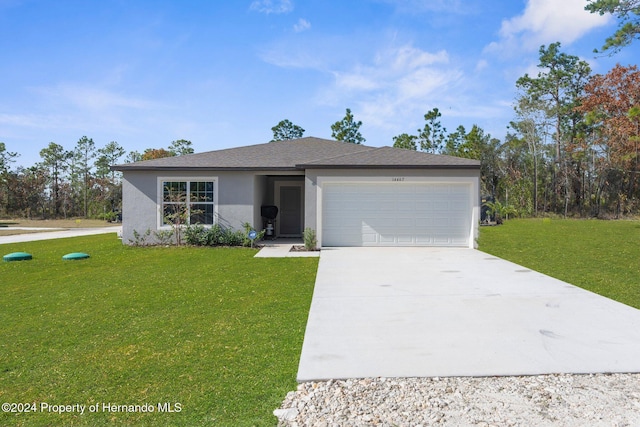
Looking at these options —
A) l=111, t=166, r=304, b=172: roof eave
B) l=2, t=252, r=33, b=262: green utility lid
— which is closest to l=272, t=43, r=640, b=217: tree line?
l=111, t=166, r=304, b=172: roof eave

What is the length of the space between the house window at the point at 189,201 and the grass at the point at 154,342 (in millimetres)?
4853

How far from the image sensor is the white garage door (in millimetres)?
12711

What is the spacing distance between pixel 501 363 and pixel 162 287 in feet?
18.8

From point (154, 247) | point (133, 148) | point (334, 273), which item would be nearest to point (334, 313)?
point (334, 273)

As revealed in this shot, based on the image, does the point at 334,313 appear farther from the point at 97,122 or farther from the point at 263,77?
the point at 97,122

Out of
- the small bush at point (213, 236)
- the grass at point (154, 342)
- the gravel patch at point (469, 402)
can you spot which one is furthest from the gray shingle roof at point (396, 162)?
the gravel patch at point (469, 402)

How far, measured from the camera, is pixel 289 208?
16.5 metres

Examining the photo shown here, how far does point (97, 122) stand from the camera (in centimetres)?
2356

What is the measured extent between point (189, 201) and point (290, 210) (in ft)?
14.7

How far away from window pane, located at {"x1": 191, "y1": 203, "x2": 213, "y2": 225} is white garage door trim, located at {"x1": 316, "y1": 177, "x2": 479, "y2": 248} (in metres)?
3.95

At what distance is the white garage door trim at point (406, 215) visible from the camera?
12.7 m

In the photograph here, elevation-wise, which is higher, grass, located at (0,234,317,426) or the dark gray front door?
the dark gray front door

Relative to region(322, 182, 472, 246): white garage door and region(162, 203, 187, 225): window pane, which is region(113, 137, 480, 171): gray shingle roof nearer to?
region(322, 182, 472, 246): white garage door

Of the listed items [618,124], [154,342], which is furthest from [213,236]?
[618,124]
